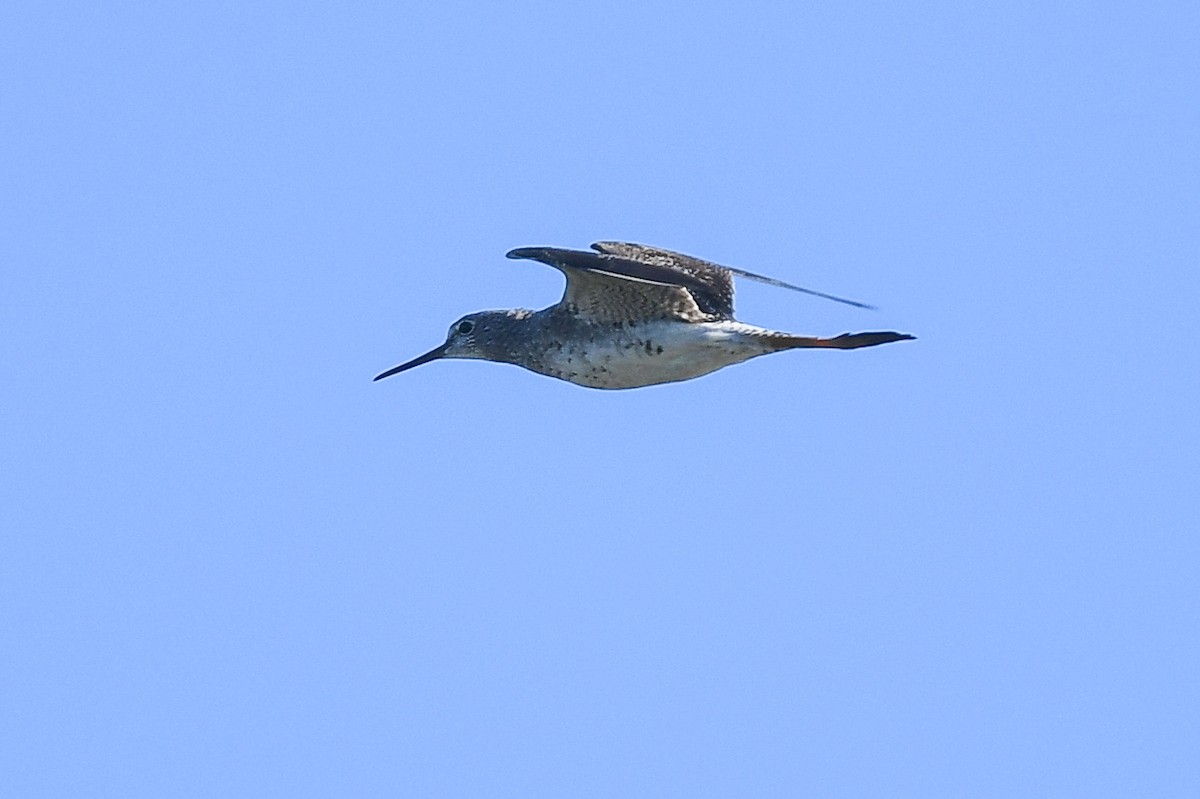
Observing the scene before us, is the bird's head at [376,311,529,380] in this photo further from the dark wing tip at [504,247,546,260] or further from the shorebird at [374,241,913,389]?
the dark wing tip at [504,247,546,260]

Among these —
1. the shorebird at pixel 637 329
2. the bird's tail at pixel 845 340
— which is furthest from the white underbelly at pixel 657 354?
the bird's tail at pixel 845 340

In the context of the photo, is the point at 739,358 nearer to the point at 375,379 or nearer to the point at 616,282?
the point at 616,282

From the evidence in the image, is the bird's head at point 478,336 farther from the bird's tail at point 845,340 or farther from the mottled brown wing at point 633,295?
the bird's tail at point 845,340

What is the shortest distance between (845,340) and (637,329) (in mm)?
1985

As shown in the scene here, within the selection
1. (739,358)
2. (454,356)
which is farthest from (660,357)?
(454,356)

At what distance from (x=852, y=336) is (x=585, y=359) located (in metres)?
2.60

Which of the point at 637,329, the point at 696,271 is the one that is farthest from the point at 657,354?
the point at 696,271

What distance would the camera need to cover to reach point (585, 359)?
18.0 meters

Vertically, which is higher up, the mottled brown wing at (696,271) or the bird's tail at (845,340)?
the mottled brown wing at (696,271)

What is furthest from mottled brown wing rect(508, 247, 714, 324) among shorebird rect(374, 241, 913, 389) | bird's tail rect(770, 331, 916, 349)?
bird's tail rect(770, 331, 916, 349)

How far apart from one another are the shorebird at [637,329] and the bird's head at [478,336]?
368 millimetres

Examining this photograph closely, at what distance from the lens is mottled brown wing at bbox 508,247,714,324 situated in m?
17.0

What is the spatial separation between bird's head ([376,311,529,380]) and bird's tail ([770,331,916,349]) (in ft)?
10.2

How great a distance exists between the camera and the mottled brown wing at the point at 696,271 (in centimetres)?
1797
